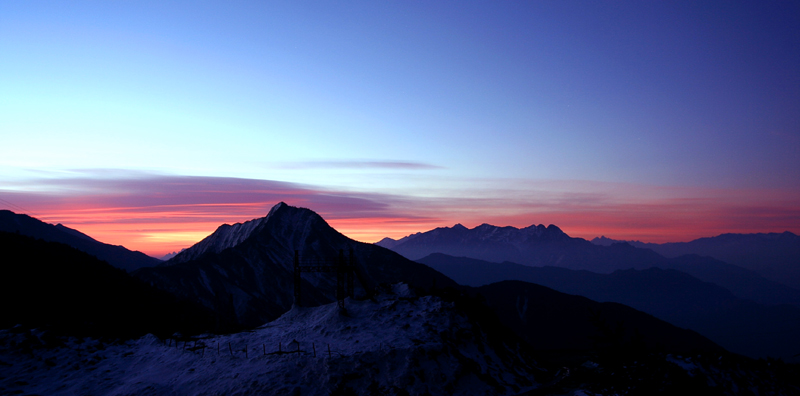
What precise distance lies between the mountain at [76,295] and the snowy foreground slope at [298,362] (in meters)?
5.41

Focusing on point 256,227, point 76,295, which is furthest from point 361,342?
point 256,227

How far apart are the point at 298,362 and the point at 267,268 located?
132613 millimetres

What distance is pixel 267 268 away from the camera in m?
156

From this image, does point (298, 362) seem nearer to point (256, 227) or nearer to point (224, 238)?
point (256, 227)

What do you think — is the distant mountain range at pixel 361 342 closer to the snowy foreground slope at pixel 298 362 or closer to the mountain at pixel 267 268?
the snowy foreground slope at pixel 298 362

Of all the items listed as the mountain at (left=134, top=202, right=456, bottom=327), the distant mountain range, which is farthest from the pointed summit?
the distant mountain range

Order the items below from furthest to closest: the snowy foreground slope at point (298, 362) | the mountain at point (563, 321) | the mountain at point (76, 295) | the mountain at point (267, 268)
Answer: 1. the mountain at point (563, 321)
2. the mountain at point (267, 268)
3. the mountain at point (76, 295)
4. the snowy foreground slope at point (298, 362)

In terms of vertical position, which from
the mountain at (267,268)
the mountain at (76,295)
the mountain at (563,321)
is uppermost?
the mountain at (76,295)

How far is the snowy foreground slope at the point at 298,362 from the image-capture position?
2845 centimetres

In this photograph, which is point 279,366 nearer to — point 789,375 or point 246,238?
point 789,375

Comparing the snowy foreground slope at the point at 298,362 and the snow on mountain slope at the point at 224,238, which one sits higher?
the snowy foreground slope at the point at 298,362

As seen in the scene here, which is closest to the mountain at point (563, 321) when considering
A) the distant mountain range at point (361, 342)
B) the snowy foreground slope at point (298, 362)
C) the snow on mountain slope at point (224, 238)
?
the distant mountain range at point (361, 342)

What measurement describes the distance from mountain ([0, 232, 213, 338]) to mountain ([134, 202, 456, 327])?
38.3m

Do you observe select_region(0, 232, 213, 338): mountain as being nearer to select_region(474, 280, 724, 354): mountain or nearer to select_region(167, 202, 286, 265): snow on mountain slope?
select_region(167, 202, 286, 265): snow on mountain slope
